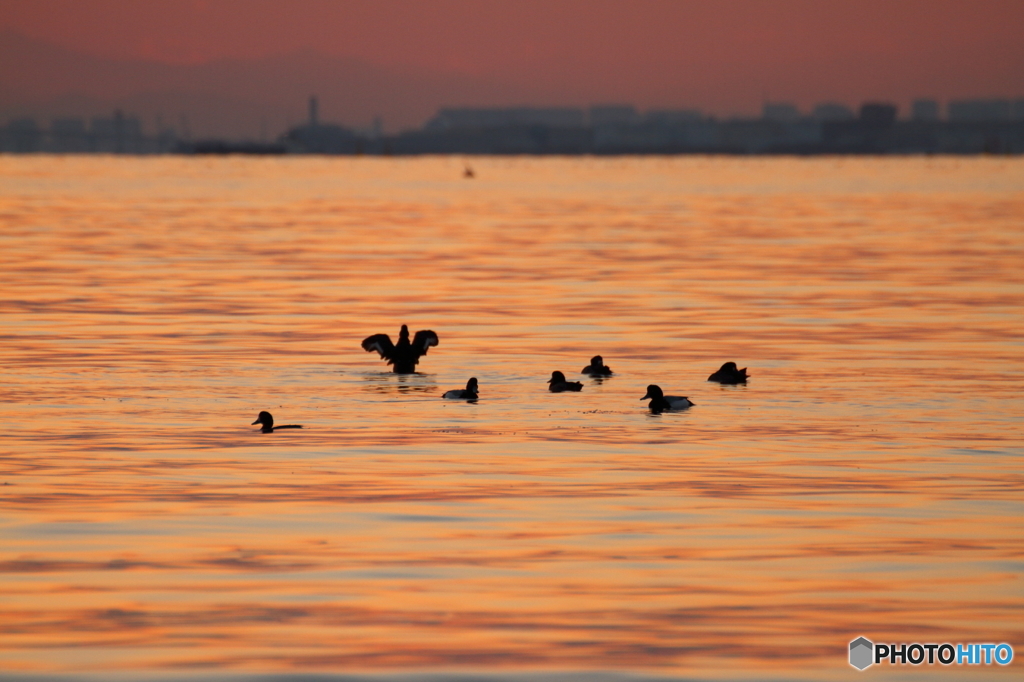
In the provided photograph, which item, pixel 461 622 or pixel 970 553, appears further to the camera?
pixel 970 553

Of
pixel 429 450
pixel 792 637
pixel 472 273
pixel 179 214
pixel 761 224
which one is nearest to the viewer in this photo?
A: pixel 792 637

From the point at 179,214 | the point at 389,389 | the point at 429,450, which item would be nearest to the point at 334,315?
the point at 389,389

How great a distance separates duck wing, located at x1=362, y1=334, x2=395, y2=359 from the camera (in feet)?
87.9

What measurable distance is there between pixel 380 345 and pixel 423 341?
0.67 m

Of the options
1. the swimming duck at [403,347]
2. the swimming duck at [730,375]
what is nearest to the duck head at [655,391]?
the swimming duck at [730,375]

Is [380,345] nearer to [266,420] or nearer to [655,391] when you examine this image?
[655,391]

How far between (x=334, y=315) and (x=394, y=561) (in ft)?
74.2

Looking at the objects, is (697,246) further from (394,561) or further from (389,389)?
(394,561)

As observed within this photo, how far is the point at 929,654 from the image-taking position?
1144 cm

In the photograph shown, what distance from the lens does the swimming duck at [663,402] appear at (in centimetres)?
2258

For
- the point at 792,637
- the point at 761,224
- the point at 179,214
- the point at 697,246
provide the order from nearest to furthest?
the point at 792,637 → the point at 697,246 → the point at 761,224 → the point at 179,214

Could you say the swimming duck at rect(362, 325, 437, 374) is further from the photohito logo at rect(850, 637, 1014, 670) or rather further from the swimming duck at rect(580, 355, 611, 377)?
the photohito logo at rect(850, 637, 1014, 670)

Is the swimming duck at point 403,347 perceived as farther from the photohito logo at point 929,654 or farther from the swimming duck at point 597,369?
the photohito logo at point 929,654

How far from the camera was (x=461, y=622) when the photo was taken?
12.2 m
